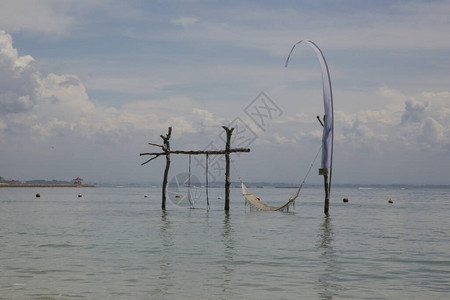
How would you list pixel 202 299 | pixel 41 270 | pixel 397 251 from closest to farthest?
pixel 202 299
pixel 41 270
pixel 397 251

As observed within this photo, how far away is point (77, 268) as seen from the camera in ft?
43.4

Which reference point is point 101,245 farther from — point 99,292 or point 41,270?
point 99,292

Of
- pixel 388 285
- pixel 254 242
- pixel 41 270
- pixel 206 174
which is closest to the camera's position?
pixel 388 285

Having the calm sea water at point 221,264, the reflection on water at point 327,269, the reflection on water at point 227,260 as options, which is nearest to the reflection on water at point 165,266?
the calm sea water at point 221,264

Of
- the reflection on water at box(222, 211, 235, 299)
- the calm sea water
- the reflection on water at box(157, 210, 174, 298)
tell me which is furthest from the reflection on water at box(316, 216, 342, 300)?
the reflection on water at box(157, 210, 174, 298)

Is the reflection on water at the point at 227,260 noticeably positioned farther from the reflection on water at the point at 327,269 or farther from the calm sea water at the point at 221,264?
the reflection on water at the point at 327,269

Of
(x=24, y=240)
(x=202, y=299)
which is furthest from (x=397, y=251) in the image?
(x=24, y=240)

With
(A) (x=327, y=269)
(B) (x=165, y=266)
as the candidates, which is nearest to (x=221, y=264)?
(B) (x=165, y=266)

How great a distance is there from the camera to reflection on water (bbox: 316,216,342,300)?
11.0m

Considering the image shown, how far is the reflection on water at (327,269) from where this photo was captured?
11.0m

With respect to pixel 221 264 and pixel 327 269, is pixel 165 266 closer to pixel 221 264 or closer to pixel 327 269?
pixel 221 264

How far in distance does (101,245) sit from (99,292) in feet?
25.8

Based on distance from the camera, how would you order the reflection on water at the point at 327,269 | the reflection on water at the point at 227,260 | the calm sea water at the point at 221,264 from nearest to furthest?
the calm sea water at the point at 221,264 → the reflection on water at the point at 327,269 → the reflection on water at the point at 227,260

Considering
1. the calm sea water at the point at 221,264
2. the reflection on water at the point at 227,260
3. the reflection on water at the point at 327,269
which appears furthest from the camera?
the reflection on water at the point at 227,260
